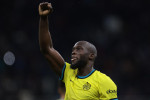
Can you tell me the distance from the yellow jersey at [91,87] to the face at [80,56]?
175mm

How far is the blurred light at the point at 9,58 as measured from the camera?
40.0 feet

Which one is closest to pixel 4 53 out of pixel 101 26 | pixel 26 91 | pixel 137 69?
pixel 26 91

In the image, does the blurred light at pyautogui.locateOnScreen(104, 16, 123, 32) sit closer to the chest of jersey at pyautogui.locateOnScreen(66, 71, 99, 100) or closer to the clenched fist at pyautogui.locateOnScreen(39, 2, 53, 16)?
the chest of jersey at pyautogui.locateOnScreen(66, 71, 99, 100)

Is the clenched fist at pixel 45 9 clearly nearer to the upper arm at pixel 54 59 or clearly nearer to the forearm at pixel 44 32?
the forearm at pixel 44 32

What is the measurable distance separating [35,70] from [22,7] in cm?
320

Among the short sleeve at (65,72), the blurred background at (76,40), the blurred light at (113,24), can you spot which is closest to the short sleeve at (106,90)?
the short sleeve at (65,72)

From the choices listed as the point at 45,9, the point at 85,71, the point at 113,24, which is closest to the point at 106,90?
the point at 85,71

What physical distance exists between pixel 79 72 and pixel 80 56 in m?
0.24

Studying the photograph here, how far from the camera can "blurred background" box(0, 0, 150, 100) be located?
35.8 ft

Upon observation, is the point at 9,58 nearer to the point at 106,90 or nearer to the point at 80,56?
the point at 80,56

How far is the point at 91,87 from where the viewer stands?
452 centimetres

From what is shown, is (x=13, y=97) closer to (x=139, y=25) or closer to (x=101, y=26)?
(x=101, y=26)

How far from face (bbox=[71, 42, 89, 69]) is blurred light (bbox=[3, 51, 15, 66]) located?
771 cm

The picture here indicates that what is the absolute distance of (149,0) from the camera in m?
14.4
